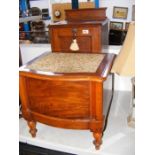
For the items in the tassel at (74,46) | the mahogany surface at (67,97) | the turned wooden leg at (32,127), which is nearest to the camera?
the mahogany surface at (67,97)

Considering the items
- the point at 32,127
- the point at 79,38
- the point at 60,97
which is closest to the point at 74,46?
the point at 79,38

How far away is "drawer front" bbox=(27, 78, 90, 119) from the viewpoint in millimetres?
1027

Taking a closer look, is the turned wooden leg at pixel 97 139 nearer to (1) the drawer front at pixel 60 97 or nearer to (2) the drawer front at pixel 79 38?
(1) the drawer front at pixel 60 97

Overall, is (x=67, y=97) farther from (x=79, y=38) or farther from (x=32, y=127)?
(x=79, y=38)

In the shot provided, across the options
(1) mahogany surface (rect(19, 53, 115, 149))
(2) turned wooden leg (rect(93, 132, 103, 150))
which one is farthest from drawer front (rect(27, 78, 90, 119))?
(2) turned wooden leg (rect(93, 132, 103, 150))

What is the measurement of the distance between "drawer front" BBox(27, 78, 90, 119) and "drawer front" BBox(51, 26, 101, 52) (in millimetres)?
442

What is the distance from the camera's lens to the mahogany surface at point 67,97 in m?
1.01

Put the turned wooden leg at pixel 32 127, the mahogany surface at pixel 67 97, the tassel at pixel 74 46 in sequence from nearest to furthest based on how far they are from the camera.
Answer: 1. the mahogany surface at pixel 67 97
2. the turned wooden leg at pixel 32 127
3. the tassel at pixel 74 46

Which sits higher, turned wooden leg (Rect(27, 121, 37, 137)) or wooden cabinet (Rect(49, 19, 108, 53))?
wooden cabinet (Rect(49, 19, 108, 53))

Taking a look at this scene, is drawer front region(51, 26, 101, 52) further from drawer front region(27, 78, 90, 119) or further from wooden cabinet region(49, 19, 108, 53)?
drawer front region(27, 78, 90, 119)

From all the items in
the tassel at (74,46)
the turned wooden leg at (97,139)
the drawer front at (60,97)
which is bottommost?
the turned wooden leg at (97,139)

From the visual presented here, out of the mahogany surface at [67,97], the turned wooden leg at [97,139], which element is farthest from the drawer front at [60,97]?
the turned wooden leg at [97,139]

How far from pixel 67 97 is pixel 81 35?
50 cm
